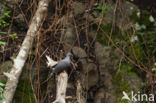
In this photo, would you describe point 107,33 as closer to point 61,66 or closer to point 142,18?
point 142,18

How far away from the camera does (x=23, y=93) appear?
282cm

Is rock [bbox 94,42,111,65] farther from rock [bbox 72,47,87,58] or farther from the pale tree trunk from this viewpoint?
the pale tree trunk

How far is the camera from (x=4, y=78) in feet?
9.23

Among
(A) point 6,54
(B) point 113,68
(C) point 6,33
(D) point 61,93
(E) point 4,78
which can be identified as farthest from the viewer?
(B) point 113,68

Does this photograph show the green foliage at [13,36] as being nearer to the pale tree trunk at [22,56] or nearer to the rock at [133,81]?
the pale tree trunk at [22,56]

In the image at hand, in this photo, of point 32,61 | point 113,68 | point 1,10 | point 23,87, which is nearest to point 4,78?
point 23,87

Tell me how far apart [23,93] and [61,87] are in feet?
2.17

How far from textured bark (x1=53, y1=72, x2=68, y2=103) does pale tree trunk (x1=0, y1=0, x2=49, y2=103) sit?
0.62m

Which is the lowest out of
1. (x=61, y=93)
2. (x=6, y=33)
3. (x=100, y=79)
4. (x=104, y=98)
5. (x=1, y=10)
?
(x=104, y=98)

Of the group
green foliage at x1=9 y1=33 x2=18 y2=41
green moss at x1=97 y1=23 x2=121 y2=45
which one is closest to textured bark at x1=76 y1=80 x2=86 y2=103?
green moss at x1=97 y1=23 x2=121 y2=45

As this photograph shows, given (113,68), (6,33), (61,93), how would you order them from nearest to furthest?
(61,93), (6,33), (113,68)

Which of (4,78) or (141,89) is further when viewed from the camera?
(141,89)

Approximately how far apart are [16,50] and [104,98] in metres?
1.81

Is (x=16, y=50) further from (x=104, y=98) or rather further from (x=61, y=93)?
(x=104, y=98)
